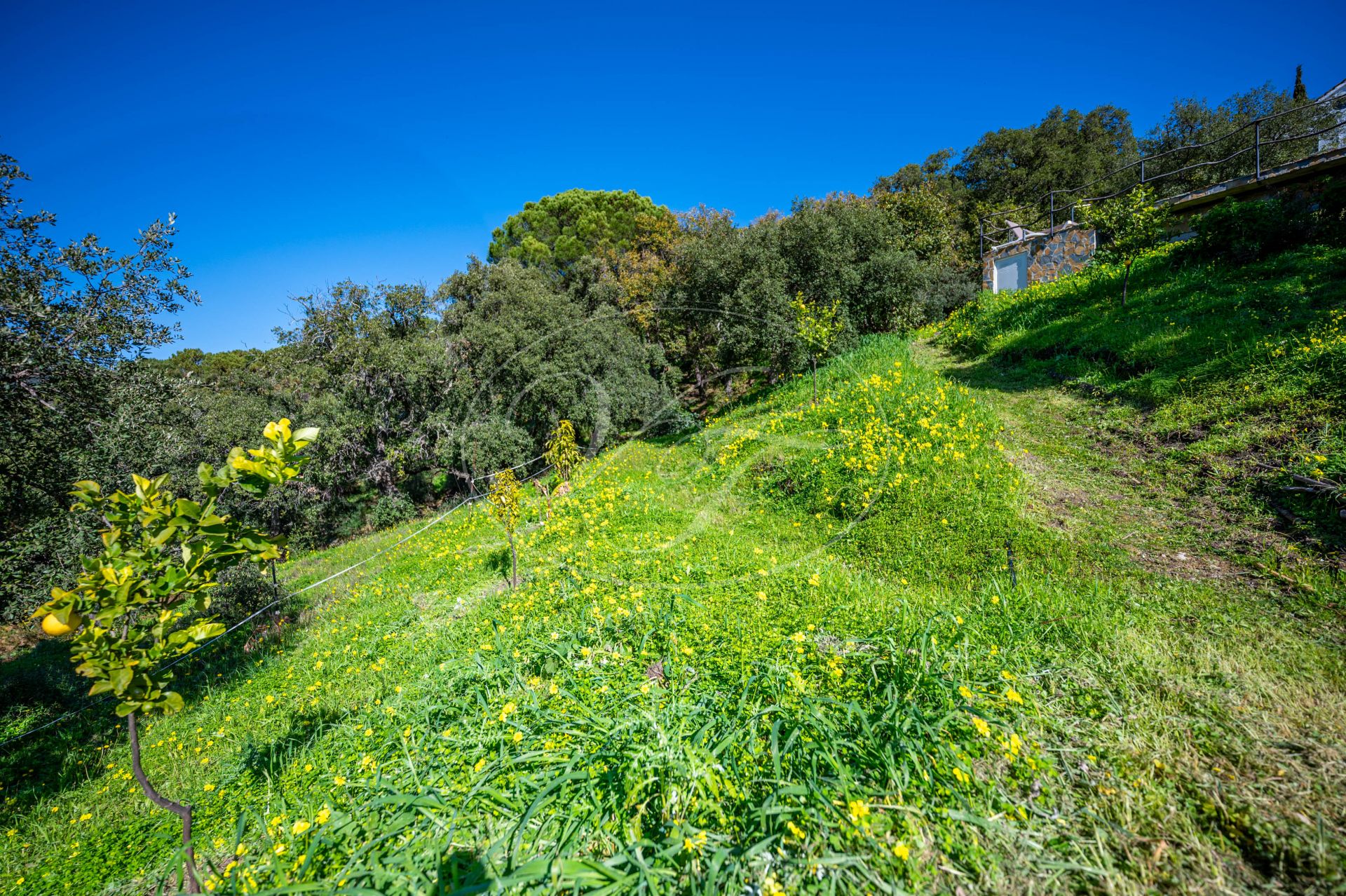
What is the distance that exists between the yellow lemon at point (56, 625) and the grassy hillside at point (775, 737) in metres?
1.39

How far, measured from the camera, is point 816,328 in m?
12.2

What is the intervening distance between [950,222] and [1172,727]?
28400 mm

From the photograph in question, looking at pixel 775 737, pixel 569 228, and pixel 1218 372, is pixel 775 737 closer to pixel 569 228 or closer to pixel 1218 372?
pixel 1218 372

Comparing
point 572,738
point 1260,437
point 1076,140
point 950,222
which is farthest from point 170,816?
point 1076,140

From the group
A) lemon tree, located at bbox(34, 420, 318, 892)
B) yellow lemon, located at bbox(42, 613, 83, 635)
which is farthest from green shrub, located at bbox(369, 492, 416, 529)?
yellow lemon, located at bbox(42, 613, 83, 635)

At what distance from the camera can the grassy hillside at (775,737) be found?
227 centimetres

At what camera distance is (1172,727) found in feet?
9.11

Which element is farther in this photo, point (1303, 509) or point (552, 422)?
point (552, 422)

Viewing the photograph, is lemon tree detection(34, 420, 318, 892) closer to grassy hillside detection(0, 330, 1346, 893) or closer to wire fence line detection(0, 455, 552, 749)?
grassy hillside detection(0, 330, 1346, 893)

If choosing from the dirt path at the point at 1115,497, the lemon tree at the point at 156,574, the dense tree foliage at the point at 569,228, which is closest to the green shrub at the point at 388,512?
the dense tree foliage at the point at 569,228

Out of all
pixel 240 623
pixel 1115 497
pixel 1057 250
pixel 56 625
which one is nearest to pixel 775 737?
pixel 56 625

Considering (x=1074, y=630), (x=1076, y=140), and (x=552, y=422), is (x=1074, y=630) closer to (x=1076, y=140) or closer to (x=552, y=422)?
(x=552, y=422)

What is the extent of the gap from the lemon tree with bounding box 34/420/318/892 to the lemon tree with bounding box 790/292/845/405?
398 inches

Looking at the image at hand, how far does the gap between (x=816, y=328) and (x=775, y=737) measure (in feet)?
36.0
